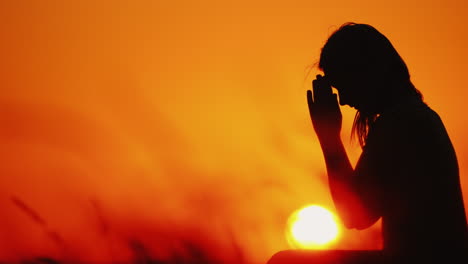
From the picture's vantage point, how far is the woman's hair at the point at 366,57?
1664 millimetres

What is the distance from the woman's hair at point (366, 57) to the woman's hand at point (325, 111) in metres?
0.08

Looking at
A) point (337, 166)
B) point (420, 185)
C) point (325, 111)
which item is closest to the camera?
point (420, 185)

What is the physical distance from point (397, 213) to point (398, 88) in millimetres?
415

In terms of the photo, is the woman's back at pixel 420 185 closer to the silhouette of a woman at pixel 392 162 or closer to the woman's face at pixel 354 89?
the silhouette of a woman at pixel 392 162

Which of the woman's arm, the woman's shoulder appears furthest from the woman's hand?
the woman's shoulder

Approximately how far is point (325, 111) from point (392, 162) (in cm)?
44

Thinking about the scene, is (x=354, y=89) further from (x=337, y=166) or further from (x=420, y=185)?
(x=420, y=185)

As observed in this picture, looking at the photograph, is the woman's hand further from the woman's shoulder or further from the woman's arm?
the woman's shoulder

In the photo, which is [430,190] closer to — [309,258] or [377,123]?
[377,123]

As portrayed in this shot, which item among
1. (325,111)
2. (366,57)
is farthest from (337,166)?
(366,57)

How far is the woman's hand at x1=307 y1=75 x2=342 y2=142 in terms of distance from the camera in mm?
1779

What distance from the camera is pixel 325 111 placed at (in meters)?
1.80

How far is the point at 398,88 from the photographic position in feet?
5.36

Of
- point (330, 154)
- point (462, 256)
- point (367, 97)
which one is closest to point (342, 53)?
point (367, 97)
